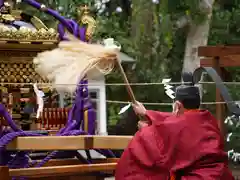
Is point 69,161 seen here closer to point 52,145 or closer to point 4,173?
point 52,145

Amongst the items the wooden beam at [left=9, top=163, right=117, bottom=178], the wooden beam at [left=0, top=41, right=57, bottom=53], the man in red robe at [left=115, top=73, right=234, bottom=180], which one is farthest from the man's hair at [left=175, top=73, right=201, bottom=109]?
the wooden beam at [left=0, top=41, right=57, bottom=53]

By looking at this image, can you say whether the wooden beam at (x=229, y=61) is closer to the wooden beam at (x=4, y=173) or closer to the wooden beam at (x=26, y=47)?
the wooden beam at (x=26, y=47)

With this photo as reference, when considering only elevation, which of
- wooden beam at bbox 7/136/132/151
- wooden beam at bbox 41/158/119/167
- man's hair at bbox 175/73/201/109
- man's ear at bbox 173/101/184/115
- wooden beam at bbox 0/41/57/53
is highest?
wooden beam at bbox 0/41/57/53

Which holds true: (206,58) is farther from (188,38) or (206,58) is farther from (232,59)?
(188,38)

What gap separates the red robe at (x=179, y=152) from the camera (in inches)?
169

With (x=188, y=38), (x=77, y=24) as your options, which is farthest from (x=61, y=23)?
(x=188, y=38)

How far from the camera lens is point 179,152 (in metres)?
4.33

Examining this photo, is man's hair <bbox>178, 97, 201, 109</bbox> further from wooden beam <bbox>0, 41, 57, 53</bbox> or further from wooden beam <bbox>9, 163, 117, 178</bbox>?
wooden beam <bbox>0, 41, 57, 53</bbox>

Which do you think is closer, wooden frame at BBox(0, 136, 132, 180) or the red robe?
the red robe

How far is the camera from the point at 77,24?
588cm

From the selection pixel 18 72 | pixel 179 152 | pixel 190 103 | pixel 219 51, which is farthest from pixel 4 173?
pixel 219 51

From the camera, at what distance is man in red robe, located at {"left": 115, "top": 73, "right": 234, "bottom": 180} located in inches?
170

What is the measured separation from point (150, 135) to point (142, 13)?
989 cm

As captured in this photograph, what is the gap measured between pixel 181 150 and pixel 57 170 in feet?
4.00
